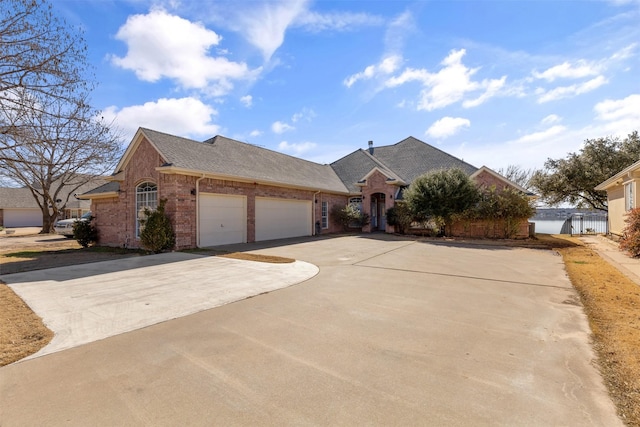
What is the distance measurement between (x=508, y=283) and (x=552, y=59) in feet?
25.5

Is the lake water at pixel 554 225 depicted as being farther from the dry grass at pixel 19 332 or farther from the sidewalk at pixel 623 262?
the dry grass at pixel 19 332

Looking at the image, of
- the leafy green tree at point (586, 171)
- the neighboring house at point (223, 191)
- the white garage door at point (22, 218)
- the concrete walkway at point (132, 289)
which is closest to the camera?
the concrete walkway at point (132, 289)

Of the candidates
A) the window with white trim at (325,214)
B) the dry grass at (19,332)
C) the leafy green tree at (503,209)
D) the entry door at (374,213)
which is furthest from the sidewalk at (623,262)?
the window with white trim at (325,214)

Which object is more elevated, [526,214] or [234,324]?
[526,214]

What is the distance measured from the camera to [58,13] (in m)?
7.51

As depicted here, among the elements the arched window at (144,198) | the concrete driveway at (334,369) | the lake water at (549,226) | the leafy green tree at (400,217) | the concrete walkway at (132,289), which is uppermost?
the arched window at (144,198)

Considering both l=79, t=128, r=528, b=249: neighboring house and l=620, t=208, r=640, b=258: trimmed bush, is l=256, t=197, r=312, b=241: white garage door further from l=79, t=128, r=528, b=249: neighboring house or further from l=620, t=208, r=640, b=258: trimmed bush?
l=620, t=208, r=640, b=258: trimmed bush

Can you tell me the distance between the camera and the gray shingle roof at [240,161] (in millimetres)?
13383

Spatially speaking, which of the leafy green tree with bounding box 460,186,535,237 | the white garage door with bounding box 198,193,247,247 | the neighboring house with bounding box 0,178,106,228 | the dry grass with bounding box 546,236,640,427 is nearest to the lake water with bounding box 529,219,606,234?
the leafy green tree with bounding box 460,186,535,237

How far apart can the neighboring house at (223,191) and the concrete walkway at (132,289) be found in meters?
3.54

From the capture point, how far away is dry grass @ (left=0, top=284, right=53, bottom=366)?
3.76 metres

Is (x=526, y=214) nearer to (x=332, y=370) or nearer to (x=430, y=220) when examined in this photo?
(x=430, y=220)

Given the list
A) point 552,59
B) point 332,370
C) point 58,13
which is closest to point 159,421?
point 332,370

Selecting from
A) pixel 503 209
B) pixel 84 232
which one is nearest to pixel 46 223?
pixel 84 232
